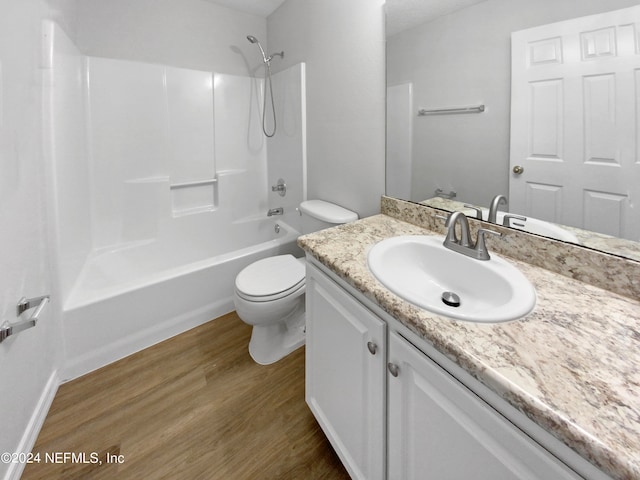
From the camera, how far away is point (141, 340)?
177cm

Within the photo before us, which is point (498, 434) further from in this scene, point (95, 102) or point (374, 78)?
point (95, 102)

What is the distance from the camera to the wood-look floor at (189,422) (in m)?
1.15

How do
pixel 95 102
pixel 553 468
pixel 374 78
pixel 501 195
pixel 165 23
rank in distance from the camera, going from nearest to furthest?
1. pixel 553 468
2. pixel 501 195
3. pixel 374 78
4. pixel 95 102
5. pixel 165 23

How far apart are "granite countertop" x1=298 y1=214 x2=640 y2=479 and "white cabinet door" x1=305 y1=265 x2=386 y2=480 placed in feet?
0.46

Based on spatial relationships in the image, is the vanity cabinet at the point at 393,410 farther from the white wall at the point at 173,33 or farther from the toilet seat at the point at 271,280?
the white wall at the point at 173,33

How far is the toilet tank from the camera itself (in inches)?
69.3

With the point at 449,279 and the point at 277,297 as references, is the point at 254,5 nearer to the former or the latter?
the point at 277,297

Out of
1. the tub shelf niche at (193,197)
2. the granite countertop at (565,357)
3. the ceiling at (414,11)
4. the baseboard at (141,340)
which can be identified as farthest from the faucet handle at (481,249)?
the tub shelf niche at (193,197)

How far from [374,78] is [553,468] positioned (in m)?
1.67

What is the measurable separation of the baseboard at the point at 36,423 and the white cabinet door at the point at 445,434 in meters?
1.38

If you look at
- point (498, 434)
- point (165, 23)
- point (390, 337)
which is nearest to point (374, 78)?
point (390, 337)

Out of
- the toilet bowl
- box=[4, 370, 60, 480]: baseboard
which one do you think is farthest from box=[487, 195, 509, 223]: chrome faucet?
box=[4, 370, 60, 480]: baseboard

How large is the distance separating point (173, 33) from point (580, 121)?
2646 mm

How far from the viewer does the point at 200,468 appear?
115 centimetres
